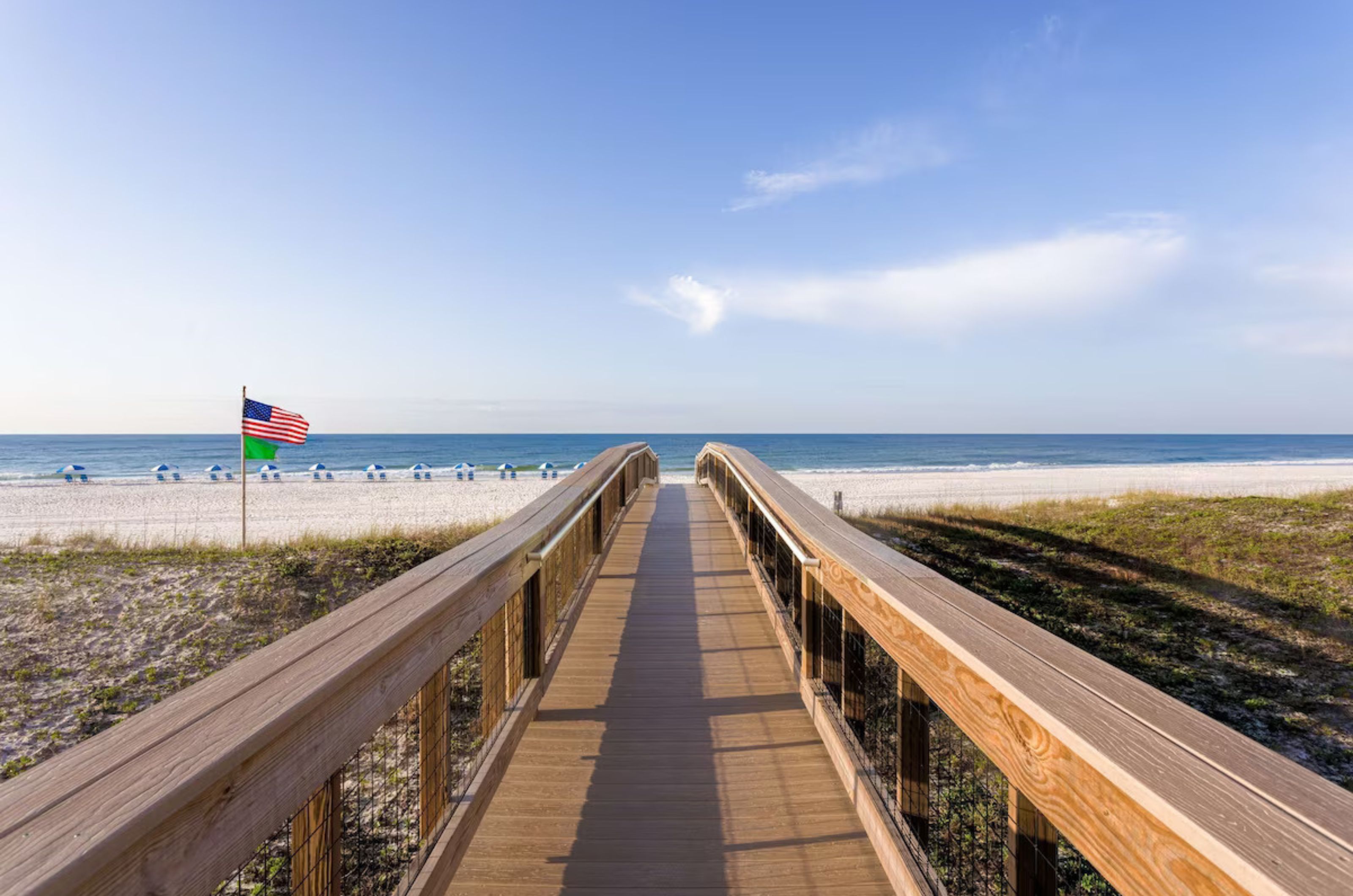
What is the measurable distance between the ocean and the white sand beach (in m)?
7.65

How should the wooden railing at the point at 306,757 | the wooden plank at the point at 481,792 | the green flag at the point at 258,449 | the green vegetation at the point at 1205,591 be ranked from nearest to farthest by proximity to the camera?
the wooden railing at the point at 306,757 < the wooden plank at the point at 481,792 < the green vegetation at the point at 1205,591 < the green flag at the point at 258,449

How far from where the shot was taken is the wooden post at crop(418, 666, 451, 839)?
185cm

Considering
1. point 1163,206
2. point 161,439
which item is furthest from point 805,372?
point 161,439

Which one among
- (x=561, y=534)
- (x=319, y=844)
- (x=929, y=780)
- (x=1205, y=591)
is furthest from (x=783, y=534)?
(x=1205, y=591)

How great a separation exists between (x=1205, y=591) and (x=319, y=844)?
8.86 m

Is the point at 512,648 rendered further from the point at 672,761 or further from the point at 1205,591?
the point at 1205,591

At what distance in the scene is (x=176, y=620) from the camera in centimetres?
648

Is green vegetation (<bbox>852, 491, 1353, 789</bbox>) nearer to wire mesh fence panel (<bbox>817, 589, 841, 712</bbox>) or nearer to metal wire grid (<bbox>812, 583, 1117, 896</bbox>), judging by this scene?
metal wire grid (<bbox>812, 583, 1117, 896</bbox>)

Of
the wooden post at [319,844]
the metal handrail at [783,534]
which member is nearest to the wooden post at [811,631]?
the metal handrail at [783,534]

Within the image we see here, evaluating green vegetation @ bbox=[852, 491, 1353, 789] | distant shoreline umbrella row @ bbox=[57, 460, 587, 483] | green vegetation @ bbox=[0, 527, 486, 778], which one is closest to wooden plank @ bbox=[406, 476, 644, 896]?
green vegetation @ bbox=[0, 527, 486, 778]

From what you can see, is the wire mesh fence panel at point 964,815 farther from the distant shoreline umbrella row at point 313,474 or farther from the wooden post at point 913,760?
the distant shoreline umbrella row at point 313,474

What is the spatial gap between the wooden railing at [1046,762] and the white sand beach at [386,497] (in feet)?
34.8

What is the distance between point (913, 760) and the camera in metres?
1.88

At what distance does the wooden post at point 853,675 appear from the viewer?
96.9 inches
